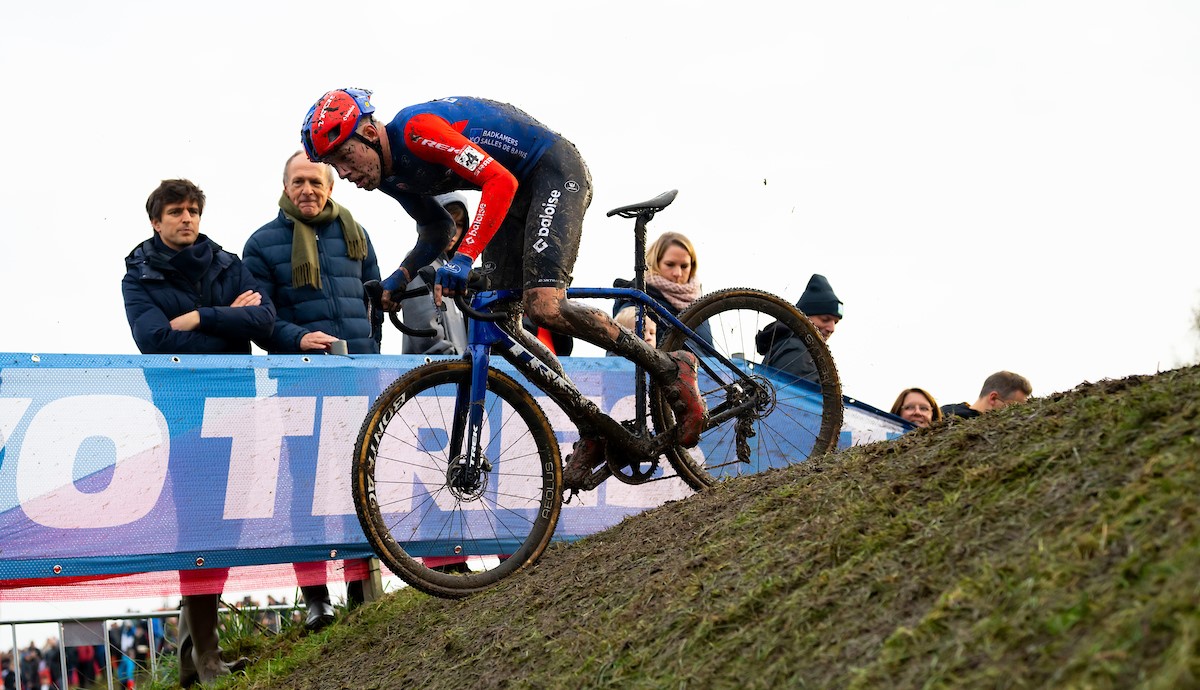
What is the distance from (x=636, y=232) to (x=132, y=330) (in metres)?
3.34

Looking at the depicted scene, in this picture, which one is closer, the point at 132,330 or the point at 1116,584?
the point at 1116,584

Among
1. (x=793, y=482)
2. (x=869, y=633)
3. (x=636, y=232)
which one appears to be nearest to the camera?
(x=869, y=633)

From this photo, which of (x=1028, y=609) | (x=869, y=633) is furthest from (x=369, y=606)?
(x=1028, y=609)

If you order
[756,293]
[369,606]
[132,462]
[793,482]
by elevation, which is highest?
[756,293]

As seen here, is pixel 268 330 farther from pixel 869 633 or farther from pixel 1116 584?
pixel 1116 584

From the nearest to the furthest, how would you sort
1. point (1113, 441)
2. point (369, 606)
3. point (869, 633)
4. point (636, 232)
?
point (869, 633) < point (1113, 441) < point (636, 232) < point (369, 606)

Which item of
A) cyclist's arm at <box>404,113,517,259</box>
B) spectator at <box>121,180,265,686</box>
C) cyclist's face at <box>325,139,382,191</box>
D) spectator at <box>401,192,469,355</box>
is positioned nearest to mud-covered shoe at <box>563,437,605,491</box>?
cyclist's arm at <box>404,113,517,259</box>

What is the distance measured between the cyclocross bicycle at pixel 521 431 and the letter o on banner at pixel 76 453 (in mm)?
1462

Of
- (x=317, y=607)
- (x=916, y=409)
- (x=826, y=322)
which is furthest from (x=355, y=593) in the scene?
(x=916, y=409)

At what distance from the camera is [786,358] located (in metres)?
7.92

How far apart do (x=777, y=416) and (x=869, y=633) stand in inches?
200

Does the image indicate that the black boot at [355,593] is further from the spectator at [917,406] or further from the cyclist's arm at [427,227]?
the spectator at [917,406]

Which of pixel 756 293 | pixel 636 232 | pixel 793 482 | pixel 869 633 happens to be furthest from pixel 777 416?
pixel 869 633

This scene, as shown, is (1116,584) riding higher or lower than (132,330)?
lower
